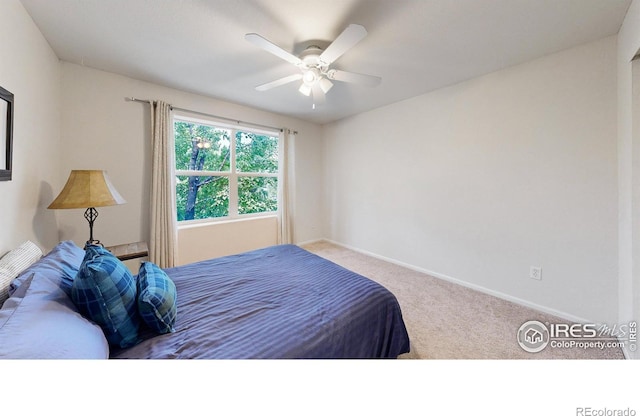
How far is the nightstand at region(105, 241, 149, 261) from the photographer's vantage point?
206 centimetres

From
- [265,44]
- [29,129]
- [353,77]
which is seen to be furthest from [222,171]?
[353,77]

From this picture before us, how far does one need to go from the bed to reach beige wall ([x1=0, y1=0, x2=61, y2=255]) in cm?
55

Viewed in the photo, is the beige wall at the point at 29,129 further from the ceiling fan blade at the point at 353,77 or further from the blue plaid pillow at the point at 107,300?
the ceiling fan blade at the point at 353,77

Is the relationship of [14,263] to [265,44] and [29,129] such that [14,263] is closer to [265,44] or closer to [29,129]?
[29,129]

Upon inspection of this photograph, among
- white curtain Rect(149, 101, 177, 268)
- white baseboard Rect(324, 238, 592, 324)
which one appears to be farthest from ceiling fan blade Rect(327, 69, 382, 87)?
white baseboard Rect(324, 238, 592, 324)

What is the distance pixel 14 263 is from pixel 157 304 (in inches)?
29.7

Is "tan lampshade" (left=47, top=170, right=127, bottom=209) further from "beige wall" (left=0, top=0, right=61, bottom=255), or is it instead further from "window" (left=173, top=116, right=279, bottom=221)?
"window" (left=173, top=116, right=279, bottom=221)

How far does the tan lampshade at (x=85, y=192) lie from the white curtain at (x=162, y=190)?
825mm

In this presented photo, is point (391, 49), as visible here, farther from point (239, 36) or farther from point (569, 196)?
point (569, 196)

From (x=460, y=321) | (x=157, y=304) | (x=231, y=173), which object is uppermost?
(x=231, y=173)

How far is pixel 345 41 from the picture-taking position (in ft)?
4.75

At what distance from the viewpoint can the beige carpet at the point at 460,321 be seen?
158 cm

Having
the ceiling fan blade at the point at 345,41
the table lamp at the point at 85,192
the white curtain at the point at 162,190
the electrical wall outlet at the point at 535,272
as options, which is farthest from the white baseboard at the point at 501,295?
the table lamp at the point at 85,192
